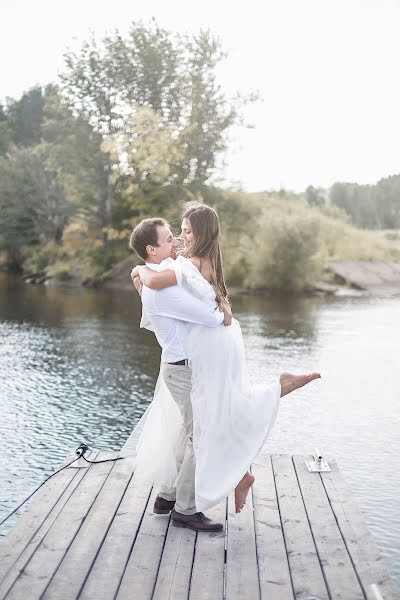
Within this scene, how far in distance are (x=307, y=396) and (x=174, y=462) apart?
5537 mm

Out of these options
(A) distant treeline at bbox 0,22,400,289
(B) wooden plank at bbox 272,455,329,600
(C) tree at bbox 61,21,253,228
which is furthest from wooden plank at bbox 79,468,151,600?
(C) tree at bbox 61,21,253,228

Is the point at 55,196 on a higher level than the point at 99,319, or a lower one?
higher

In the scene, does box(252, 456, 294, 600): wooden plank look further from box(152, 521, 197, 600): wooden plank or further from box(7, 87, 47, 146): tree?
box(7, 87, 47, 146): tree

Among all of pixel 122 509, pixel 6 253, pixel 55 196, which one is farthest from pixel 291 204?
pixel 122 509

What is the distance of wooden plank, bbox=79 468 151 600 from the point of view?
352cm

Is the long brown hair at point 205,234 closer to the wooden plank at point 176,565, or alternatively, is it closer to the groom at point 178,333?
the groom at point 178,333

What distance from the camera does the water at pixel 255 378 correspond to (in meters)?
6.67

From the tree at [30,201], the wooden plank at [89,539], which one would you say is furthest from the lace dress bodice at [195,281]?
the tree at [30,201]

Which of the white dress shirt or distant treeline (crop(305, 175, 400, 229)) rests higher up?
distant treeline (crop(305, 175, 400, 229))

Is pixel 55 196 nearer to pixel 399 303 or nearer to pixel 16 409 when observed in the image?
pixel 399 303

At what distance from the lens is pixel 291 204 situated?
95.6ft

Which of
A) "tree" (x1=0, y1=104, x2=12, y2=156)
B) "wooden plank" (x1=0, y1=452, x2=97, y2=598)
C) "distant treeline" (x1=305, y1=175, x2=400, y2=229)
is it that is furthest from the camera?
"tree" (x1=0, y1=104, x2=12, y2=156)

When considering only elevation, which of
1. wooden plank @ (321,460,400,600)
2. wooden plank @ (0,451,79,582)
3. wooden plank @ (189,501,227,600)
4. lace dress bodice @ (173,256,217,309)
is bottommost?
wooden plank @ (321,460,400,600)

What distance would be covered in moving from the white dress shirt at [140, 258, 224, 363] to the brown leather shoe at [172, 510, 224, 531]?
848 mm
